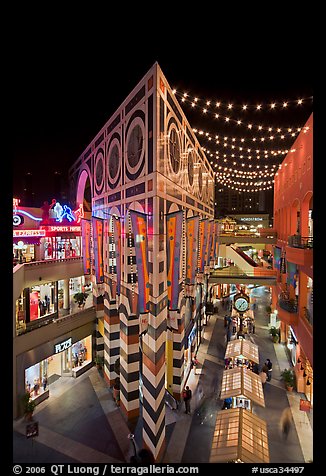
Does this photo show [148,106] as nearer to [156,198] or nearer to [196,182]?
[156,198]

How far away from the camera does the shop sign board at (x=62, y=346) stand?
13.1m

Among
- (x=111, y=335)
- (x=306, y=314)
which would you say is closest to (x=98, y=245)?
(x=111, y=335)

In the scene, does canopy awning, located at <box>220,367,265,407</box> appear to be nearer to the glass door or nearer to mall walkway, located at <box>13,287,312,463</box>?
mall walkway, located at <box>13,287,312,463</box>

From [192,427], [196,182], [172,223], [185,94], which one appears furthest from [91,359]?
[185,94]

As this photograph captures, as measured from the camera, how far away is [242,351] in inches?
495

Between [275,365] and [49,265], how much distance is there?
604 inches

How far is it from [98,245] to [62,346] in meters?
6.07

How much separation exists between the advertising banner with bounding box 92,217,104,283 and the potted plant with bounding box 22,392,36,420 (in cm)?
600

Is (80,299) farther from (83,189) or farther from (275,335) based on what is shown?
(275,335)

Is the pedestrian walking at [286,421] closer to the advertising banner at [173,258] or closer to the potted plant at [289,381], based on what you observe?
the potted plant at [289,381]

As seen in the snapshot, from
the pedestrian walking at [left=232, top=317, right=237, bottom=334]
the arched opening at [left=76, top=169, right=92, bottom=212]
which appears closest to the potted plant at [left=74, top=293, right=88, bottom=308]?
the arched opening at [left=76, top=169, right=92, bottom=212]

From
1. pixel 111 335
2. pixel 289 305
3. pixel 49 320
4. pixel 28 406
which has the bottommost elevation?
pixel 28 406

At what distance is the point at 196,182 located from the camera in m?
16.0

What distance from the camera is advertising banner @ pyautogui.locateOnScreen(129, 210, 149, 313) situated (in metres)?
A: 8.36
